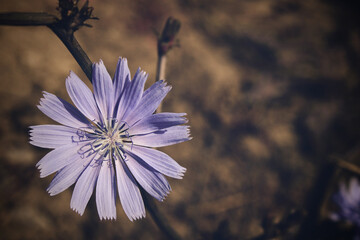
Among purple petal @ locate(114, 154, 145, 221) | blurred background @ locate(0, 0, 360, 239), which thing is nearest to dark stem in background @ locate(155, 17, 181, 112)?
purple petal @ locate(114, 154, 145, 221)

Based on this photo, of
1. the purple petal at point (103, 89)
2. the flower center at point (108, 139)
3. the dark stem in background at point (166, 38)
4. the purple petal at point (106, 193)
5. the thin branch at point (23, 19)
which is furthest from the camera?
the dark stem in background at point (166, 38)

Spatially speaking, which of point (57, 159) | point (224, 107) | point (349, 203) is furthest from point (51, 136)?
point (349, 203)

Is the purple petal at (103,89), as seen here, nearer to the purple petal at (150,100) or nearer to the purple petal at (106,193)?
the purple petal at (150,100)

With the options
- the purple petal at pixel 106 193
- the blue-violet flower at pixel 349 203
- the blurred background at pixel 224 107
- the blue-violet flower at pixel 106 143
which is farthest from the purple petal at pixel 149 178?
the blue-violet flower at pixel 349 203

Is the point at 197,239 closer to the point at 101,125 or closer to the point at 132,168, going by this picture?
A: the point at 132,168

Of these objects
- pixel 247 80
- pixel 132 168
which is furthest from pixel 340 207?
pixel 132 168

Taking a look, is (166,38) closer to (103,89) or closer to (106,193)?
(103,89)
